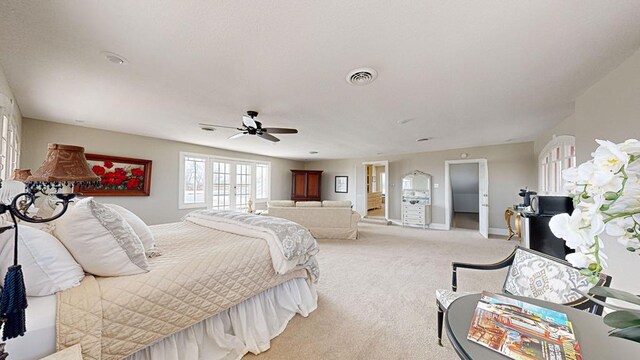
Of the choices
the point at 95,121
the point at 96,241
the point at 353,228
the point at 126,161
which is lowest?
the point at 353,228

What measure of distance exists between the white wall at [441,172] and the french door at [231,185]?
2.86m

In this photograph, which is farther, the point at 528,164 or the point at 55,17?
the point at 528,164

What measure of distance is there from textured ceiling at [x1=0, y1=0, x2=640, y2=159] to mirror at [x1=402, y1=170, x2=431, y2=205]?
354cm

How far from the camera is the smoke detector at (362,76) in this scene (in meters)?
1.98

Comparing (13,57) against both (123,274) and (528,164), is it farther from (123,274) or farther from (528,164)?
(528,164)

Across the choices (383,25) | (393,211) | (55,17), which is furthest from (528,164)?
(55,17)

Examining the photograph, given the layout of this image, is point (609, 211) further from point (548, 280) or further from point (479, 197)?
point (479, 197)

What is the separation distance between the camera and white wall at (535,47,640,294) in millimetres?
1757

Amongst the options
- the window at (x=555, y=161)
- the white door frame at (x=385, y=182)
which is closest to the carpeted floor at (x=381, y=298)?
the window at (x=555, y=161)

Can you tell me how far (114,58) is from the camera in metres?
1.80

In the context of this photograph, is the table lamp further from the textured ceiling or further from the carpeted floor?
the carpeted floor

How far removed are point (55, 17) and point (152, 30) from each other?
0.53 metres

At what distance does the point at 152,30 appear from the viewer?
4.88ft

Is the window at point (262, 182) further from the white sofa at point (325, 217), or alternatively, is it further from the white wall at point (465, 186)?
the white wall at point (465, 186)
